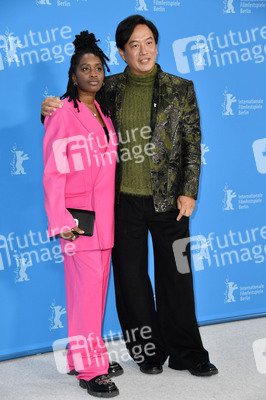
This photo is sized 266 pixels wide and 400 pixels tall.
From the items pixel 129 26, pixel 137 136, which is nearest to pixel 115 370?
pixel 137 136

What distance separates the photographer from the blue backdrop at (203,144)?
2639mm

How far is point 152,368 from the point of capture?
2342 mm

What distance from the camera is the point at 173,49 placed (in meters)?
2.90

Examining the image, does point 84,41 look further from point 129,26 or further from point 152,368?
point 152,368

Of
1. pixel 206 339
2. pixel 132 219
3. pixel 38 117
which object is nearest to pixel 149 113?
pixel 132 219

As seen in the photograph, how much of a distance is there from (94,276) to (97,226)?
0.20 meters

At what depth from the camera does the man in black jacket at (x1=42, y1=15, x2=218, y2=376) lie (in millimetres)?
2246

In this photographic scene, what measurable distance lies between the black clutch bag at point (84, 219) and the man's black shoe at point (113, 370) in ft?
2.16

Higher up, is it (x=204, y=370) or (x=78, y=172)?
(x=78, y=172)

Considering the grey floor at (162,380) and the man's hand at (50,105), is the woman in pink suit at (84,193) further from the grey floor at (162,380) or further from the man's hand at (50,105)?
the grey floor at (162,380)

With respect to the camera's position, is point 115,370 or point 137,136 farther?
point 115,370

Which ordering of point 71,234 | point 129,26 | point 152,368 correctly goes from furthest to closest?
point 152,368, point 129,26, point 71,234

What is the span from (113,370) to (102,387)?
226 millimetres

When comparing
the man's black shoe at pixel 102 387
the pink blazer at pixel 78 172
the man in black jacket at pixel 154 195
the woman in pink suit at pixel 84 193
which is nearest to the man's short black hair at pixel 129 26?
the man in black jacket at pixel 154 195
